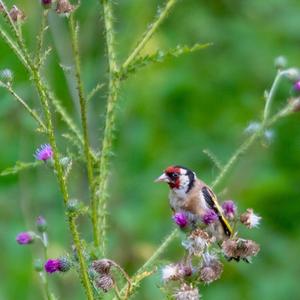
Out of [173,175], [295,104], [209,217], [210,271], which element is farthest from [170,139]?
[210,271]

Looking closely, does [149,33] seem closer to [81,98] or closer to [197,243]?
[81,98]

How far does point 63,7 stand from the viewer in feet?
9.28

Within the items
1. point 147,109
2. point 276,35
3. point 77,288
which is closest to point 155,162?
point 147,109

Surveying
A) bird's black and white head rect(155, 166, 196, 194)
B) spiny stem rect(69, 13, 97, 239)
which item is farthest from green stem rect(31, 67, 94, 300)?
bird's black and white head rect(155, 166, 196, 194)

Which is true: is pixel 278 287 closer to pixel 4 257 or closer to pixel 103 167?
pixel 4 257

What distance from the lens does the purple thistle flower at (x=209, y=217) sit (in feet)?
9.78

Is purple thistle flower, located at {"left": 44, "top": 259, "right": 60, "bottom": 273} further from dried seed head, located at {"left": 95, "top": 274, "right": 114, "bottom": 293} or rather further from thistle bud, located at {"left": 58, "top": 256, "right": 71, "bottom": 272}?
dried seed head, located at {"left": 95, "top": 274, "right": 114, "bottom": 293}

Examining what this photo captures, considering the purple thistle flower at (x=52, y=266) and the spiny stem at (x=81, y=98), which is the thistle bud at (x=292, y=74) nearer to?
the spiny stem at (x=81, y=98)

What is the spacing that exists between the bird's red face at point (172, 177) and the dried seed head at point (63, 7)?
0.91m

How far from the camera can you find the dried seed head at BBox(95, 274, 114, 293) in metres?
2.67

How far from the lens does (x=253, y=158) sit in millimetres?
6559

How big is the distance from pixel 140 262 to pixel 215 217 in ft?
9.37

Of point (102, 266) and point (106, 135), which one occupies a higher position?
point (106, 135)

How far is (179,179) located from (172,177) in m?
0.06
